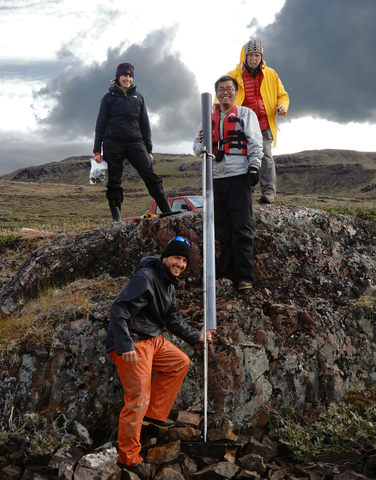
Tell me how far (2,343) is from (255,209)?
4134 mm

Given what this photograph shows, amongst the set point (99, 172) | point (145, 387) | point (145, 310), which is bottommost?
point (145, 387)

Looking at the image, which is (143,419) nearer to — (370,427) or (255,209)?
(370,427)

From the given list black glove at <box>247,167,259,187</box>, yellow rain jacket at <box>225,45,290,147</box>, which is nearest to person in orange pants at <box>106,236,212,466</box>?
black glove at <box>247,167,259,187</box>

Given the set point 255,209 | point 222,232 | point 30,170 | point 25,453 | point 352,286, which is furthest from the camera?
point 30,170

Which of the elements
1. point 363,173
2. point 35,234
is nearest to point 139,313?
point 35,234

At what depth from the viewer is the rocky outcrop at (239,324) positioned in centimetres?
433

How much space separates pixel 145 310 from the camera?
3902 mm

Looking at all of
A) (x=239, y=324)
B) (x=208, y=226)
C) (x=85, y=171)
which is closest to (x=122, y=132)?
(x=208, y=226)

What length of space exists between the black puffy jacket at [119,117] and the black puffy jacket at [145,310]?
3.53 meters

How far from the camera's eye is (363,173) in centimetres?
9900

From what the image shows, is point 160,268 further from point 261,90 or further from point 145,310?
point 261,90

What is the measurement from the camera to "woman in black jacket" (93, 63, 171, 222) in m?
6.89

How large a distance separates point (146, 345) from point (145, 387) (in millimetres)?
387

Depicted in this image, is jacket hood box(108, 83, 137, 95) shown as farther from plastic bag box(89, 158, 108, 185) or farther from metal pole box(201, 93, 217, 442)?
metal pole box(201, 93, 217, 442)
